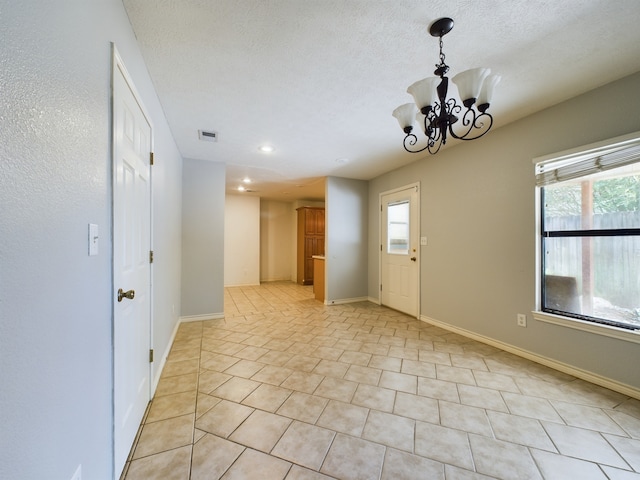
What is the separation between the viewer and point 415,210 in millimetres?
4039

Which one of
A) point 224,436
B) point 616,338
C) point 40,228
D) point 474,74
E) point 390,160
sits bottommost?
point 224,436

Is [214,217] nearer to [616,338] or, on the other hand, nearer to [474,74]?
[474,74]

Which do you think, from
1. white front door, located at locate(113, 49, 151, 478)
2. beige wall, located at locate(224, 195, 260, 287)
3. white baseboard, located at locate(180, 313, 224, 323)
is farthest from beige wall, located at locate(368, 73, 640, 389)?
beige wall, located at locate(224, 195, 260, 287)

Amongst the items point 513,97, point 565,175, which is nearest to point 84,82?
point 513,97

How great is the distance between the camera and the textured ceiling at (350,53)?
1.44 meters

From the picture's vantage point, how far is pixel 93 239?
100cm

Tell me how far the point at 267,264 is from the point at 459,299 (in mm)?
5502

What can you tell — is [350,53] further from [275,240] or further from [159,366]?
[275,240]

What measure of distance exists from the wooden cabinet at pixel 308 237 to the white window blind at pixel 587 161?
5.01 meters

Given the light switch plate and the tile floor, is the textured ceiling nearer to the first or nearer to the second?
the light switch plate

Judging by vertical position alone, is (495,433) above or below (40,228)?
below

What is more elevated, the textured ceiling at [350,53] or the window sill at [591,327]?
the textured ceiling at [350,53]

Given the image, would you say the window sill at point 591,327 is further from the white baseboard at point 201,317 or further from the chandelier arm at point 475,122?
the white baseboard at point 201,317

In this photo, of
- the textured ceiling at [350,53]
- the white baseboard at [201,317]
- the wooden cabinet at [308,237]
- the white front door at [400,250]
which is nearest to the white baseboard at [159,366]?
the white baseboard at [201,317]
